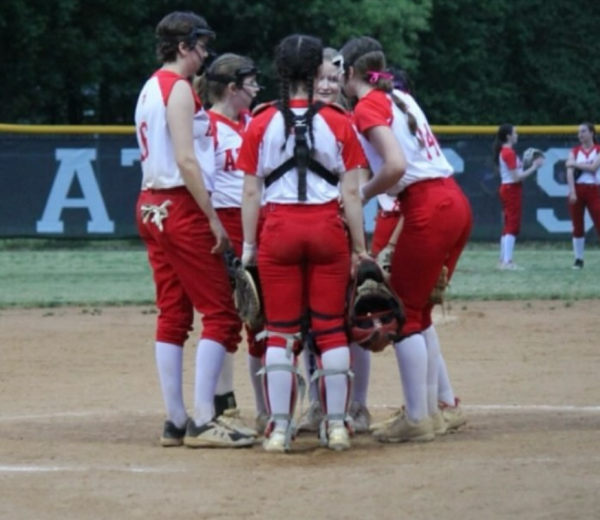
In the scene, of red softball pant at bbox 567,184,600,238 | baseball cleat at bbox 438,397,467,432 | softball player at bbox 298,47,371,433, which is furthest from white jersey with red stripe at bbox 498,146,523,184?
baseball cleat at bbox 438,397,467,432

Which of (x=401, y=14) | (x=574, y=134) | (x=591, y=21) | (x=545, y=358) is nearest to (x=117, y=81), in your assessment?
(x=401, y=14)

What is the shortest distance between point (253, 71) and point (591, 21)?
35.0 meters

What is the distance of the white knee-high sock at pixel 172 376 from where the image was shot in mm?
7605

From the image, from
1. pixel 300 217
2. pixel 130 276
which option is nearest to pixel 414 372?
pixel 300 217

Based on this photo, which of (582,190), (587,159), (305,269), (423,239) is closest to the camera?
(305,269)

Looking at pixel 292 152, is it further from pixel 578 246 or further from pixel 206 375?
pixel 578 246

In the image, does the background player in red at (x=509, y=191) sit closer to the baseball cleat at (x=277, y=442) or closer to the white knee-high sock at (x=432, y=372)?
the white knee-high sock at (x=432, y=372)

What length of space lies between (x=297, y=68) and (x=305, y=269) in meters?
0.93

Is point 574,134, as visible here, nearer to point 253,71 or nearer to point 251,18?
point 251,18

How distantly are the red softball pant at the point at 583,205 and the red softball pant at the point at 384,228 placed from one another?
37.2 ft

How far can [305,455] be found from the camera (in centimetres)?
727

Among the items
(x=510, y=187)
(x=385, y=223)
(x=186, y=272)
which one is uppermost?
(x=385, y=223)

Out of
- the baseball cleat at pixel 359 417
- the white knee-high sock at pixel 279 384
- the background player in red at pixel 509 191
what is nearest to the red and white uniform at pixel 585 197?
the background player in red at pixel 509 191

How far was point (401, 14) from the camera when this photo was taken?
3309 centimetres
